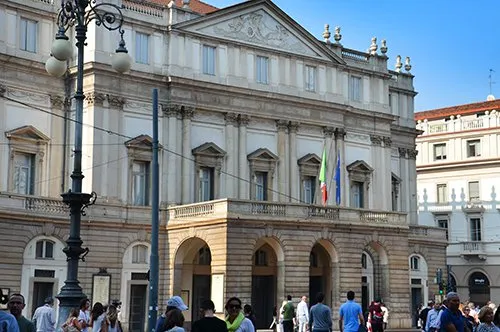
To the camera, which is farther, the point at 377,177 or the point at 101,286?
the point at 377,177

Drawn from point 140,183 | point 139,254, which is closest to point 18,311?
point 139,254

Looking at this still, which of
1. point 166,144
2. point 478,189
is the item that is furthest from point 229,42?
point 478,189

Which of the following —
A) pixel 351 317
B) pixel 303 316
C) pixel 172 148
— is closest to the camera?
pixel 351 317

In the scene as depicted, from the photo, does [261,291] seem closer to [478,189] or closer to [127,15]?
[127,15]

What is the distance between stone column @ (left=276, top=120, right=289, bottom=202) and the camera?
49.3 meters

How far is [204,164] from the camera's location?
46.8 meters

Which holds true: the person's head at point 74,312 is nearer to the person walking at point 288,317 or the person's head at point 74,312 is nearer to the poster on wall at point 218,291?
the person walking at point 288,317

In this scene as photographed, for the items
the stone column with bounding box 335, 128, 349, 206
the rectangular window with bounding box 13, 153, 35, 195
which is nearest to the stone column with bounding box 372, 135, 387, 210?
the stone column with bounding box 335, 128, 349, 206

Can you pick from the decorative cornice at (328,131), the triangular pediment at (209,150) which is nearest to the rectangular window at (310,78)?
the decorative cornice at (328,131)

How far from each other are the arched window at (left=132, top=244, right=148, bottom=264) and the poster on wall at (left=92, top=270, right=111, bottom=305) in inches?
77.5

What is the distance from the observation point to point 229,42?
158 feet

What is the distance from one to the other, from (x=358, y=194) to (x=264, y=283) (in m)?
9.79

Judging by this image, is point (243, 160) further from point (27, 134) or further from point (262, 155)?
point (27, 134)

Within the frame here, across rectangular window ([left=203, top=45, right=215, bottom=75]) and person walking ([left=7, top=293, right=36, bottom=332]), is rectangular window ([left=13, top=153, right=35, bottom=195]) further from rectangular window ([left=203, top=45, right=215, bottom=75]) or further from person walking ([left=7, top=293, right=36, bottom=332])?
person walking ([left=7, top=293, right=36, bottom=332])
